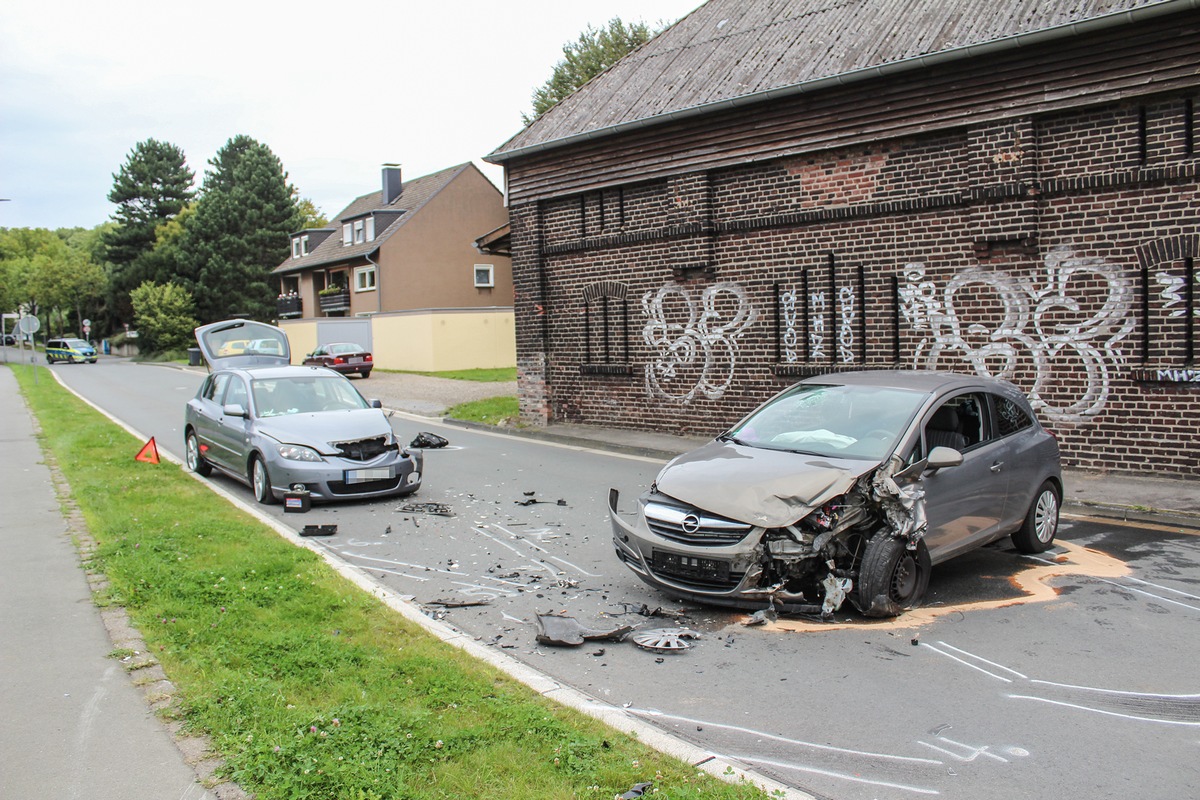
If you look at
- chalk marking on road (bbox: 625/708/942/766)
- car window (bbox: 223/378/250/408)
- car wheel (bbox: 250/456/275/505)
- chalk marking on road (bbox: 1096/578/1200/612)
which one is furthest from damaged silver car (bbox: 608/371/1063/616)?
car window (bbox: 223/378/250/408)

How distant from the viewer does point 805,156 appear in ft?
47.4

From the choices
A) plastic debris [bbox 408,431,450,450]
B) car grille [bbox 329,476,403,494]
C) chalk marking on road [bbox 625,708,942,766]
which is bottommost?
chalk marking on road [bbox 625,708,942,766]

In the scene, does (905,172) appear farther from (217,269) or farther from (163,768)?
(217,269)

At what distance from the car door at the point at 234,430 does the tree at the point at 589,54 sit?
111 ft

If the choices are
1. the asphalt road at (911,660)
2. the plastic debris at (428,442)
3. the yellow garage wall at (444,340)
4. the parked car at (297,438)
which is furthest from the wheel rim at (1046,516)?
the yellow garage wall at (444,340)

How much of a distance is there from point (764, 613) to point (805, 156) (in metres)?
9.69

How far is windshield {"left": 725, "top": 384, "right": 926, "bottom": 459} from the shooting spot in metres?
7.03

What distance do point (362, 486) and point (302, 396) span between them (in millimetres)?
1968

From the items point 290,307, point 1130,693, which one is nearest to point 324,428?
point 1130,693

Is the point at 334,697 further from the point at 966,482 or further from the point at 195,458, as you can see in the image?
the point at 195,458

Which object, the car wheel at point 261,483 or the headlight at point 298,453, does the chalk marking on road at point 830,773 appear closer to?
the headlight at point 298,453

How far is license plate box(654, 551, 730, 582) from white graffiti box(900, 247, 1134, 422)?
7.74m

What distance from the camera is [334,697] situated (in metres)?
4.94

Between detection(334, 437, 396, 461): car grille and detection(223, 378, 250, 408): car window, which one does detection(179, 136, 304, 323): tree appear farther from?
detection(334, 437, 396, 461): car grille
